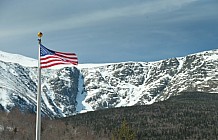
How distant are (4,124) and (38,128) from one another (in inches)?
6807

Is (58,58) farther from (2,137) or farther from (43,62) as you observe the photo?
(2,137)

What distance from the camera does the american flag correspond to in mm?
30125

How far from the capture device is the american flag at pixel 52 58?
30125 millimetres

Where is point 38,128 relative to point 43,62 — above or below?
below

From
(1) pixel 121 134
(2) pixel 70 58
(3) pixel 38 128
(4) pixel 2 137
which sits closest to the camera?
(3) pixel 38 128

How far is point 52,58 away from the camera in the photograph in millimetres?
30531

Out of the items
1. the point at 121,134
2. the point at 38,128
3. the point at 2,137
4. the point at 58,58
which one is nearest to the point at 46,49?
the point at 58,58

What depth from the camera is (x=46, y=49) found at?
3056 centimetres

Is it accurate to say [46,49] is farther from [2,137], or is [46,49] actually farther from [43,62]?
[2,137]

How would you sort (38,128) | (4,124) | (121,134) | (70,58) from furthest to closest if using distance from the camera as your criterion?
(4,124) < (121,134) < (70,58) < (38,128)

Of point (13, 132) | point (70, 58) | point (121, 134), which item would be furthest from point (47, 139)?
point (70, 58)

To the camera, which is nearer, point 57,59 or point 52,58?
point 52,58

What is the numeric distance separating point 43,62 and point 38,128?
4436mm

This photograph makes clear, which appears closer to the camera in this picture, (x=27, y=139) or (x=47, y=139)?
(x=27, y=139)
